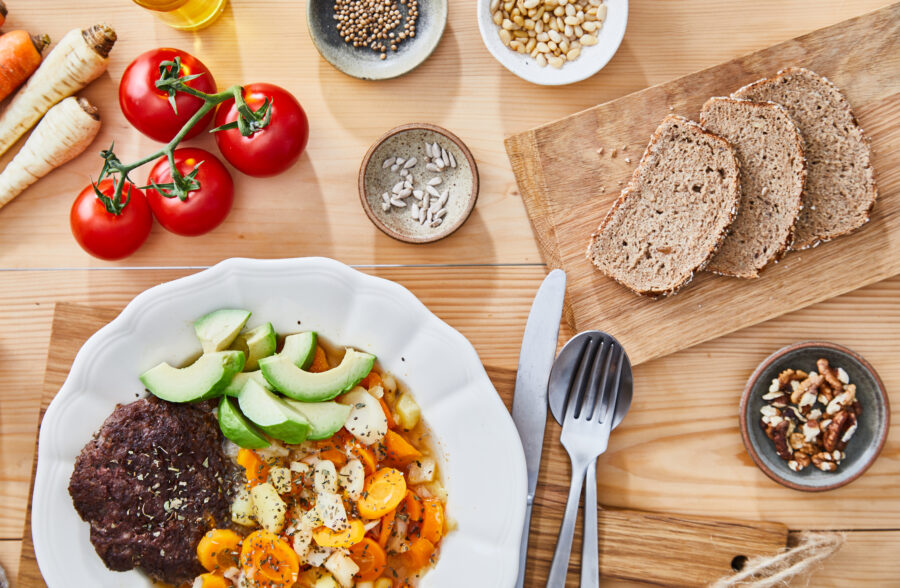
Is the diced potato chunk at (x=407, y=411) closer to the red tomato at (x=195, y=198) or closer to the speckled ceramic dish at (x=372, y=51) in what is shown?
the red tomato at (x=195, y=198)

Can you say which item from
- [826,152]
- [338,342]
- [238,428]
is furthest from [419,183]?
[826,152]

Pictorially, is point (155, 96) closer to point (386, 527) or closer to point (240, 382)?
point (240, 382)

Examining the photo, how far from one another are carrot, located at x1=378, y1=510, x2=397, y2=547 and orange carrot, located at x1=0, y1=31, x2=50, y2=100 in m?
1.59

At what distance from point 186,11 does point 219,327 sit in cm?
90

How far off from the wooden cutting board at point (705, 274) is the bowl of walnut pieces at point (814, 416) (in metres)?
0.17

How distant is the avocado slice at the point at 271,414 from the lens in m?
1.60

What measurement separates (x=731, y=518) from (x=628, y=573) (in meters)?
0.36

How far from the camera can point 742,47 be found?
2027 millimetres

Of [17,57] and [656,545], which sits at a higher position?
[17,57]

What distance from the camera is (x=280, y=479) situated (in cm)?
170

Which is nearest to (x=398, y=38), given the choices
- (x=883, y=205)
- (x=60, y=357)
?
(x=60, y=357)

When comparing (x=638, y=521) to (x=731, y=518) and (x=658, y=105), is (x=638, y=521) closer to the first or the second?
(x=731, y=518)

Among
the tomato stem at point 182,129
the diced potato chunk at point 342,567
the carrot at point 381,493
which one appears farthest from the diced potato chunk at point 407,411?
the tomato stem at point 182,129

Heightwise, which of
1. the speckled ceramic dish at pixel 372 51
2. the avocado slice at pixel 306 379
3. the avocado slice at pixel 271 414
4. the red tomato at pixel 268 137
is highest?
the speckled ceramic dish at pixel 372 51
